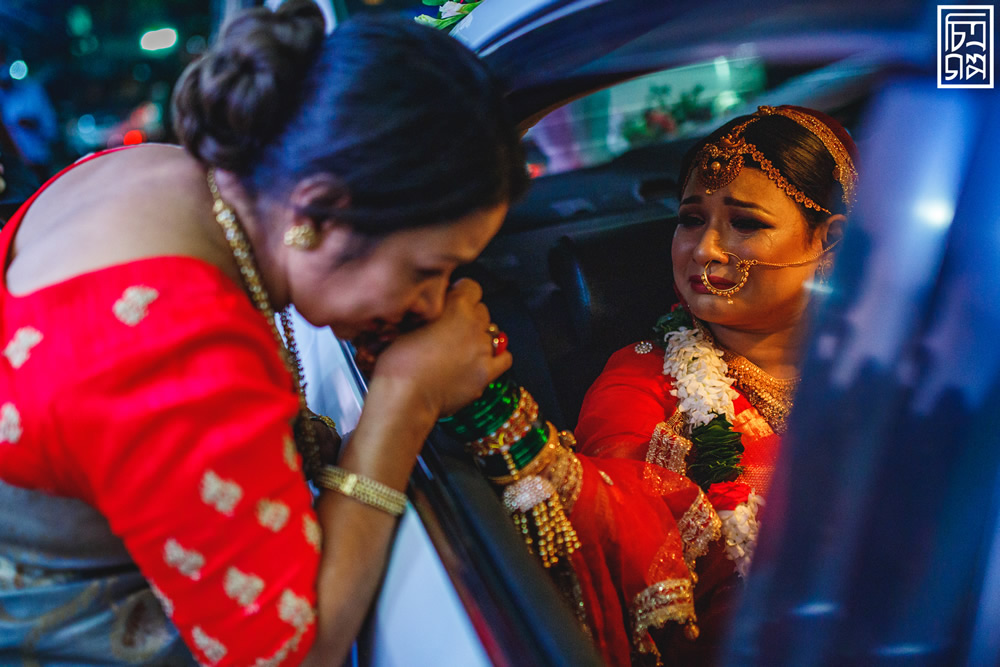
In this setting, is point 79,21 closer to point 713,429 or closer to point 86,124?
point 86,124

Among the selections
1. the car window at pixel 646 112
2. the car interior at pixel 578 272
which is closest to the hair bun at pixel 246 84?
the car interior at pixel 578 272

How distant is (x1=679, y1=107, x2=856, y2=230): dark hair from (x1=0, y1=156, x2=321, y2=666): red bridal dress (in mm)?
1195

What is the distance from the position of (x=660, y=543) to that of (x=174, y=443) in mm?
837

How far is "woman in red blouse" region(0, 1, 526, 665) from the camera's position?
755mm

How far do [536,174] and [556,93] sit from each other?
131 cm

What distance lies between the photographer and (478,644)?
0.79 metres

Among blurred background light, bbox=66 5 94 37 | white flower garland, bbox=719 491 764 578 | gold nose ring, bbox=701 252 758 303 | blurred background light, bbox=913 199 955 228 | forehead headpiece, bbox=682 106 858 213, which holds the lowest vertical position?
white flower garland, bbox=719 491 764 578

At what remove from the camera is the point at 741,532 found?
1.30 metres

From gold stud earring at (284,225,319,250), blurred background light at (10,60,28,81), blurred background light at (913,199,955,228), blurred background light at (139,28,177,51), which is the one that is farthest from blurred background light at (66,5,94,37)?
blurred background light at (913,199,955,228)

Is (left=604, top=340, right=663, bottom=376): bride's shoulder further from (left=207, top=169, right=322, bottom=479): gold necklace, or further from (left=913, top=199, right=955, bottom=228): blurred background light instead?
(left=913, top=199, right=955, bottom=228): blurred background light

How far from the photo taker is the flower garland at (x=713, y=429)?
1312 mm

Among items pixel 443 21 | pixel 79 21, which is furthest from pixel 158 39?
pixel 443 21

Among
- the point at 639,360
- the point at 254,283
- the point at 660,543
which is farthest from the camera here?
the point at 639,360

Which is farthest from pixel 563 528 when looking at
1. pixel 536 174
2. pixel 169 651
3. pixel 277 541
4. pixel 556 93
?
pixel 536 174
